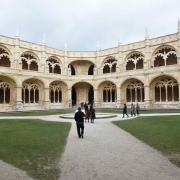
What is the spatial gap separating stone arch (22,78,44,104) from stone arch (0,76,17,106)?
6.75ft

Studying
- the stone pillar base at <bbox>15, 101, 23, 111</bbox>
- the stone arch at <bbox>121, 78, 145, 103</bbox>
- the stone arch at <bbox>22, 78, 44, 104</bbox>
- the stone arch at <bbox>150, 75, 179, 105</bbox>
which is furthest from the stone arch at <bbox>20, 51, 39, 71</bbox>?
the stone arch at <bbox>150, 75, 179, 105</bbox>

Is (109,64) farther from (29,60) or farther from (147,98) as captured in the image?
(29,60)

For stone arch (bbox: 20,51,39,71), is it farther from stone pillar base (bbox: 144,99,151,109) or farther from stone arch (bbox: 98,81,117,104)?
stone pillar base (bbox: 144,99,151,109)

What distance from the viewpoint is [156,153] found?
7.29m

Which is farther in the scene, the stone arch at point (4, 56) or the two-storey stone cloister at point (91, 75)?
Answer: the stone arch at point (4, 56)

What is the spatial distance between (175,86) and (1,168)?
32.5 meters

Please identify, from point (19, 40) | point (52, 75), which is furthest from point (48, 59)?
point (19, 40)

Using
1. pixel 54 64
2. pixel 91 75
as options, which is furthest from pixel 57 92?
pixel 91 75

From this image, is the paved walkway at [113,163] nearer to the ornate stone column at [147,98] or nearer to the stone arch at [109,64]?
the ornate stone column at [147,98]

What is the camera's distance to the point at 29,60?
125ft

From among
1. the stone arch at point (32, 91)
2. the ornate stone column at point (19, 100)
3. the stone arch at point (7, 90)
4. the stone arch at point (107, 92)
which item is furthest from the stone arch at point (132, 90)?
the stone arch at point (7, 90)

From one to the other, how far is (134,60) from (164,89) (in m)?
6.88

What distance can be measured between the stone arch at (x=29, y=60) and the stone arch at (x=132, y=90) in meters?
14.6

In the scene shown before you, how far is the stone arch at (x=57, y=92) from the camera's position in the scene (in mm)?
40897
